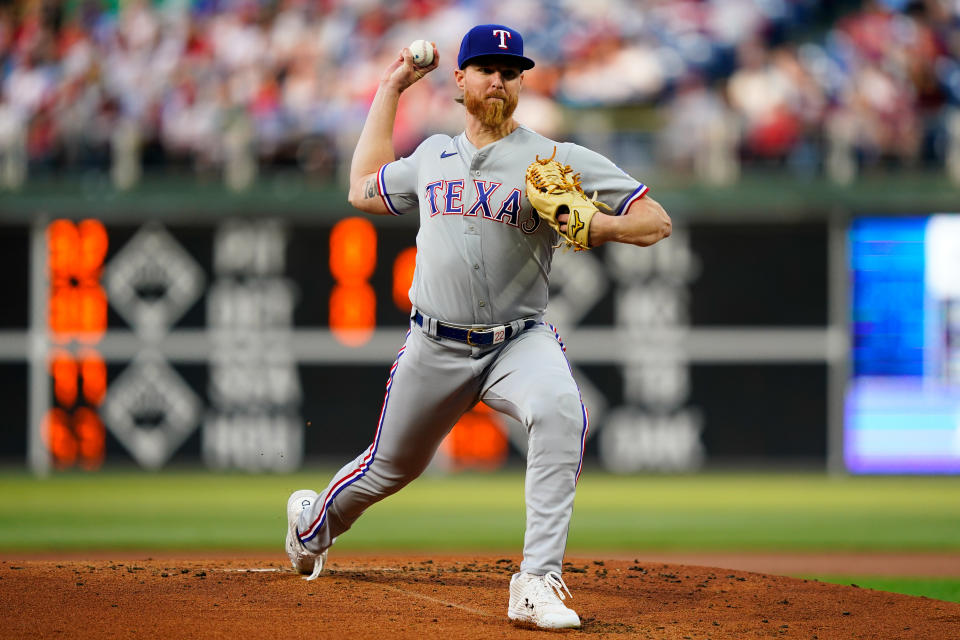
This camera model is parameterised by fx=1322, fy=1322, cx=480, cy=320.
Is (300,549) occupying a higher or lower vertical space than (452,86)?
lower

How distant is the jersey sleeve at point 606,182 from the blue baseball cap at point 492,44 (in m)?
0.38

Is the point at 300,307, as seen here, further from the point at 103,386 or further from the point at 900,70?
the point at 900,70

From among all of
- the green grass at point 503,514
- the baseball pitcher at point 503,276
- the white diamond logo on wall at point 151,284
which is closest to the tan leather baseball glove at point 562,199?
the baseball pitcher at point 503,276

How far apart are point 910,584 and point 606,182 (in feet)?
11.9

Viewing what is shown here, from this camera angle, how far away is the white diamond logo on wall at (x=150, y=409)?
13.5 m

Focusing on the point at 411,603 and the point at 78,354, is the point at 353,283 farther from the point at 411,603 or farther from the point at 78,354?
the point at 411,603

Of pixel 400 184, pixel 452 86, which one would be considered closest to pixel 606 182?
pixel 400 184

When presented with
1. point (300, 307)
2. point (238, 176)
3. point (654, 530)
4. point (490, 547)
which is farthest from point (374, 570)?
point (238, 176)

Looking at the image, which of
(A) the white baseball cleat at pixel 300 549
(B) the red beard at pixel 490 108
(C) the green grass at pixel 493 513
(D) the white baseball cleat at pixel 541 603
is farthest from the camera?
(C) the green grass at pixel 493 513

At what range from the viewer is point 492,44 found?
15.1 ft

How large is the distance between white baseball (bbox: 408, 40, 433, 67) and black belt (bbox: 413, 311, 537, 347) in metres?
1.05

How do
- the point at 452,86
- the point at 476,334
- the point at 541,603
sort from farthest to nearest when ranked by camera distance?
the point at 452,86
the point at 476,334
the point at 541,603

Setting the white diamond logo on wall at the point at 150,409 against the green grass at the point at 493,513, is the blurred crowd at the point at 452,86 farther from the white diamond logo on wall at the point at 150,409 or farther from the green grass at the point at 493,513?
the green grass at the point at 493,513

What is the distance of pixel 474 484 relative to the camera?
13781 mm
